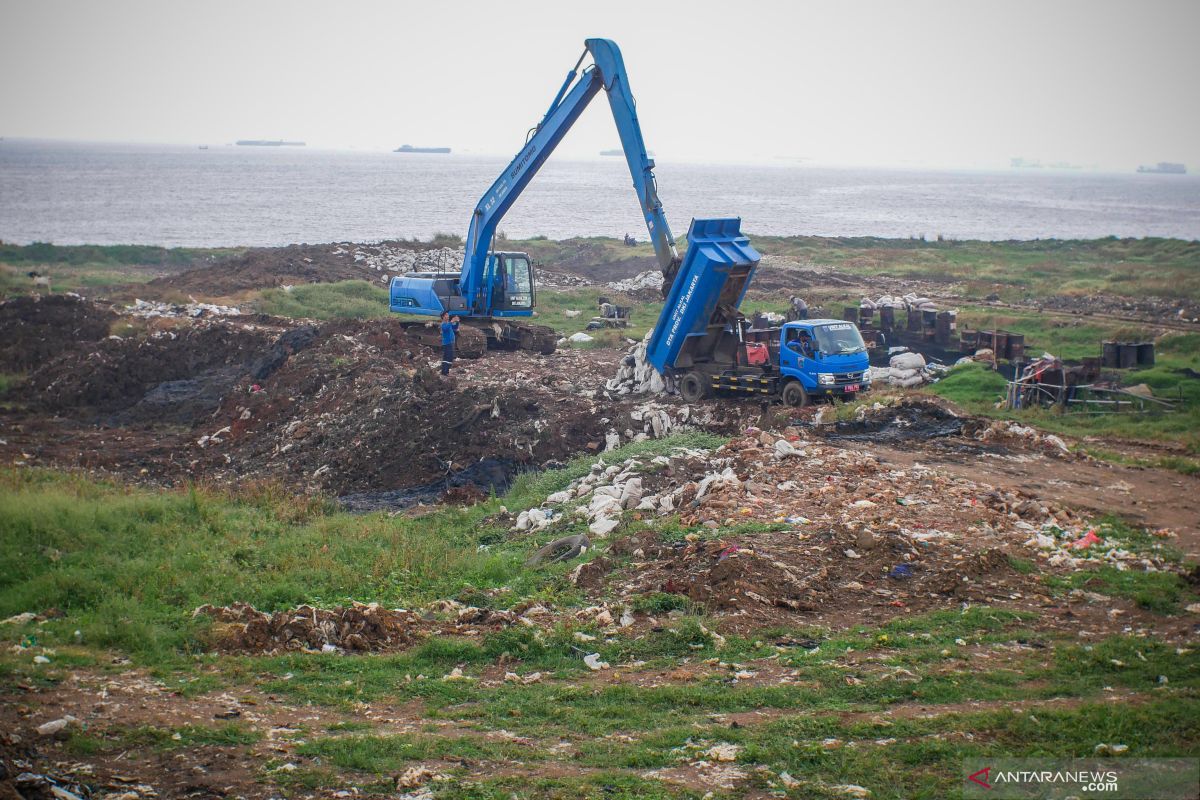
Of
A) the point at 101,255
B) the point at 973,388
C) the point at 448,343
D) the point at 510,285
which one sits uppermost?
the point at 101,255

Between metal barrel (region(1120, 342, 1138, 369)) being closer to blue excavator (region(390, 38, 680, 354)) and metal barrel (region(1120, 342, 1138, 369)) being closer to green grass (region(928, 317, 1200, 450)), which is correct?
green grass (region(928, 317, 1200, 450))

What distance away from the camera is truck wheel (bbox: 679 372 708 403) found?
1931 cm

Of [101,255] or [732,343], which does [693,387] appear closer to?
[732,343]

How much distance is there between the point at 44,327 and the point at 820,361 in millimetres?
21137

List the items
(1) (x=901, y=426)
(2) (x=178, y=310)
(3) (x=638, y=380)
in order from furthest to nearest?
(2) (x=178, y=310) → (3) (x=638, y=380) → (1) (x=901, y=426)

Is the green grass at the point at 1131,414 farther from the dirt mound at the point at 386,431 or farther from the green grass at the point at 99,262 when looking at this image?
the green grass at the point at 99,262

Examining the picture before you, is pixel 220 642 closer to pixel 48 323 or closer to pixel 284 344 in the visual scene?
pixel 284 344

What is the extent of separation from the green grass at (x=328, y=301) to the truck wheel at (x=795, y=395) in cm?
1662

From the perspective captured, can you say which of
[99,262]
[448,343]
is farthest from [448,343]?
[99,262]

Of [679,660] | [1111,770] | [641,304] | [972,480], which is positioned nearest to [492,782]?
[679,660]

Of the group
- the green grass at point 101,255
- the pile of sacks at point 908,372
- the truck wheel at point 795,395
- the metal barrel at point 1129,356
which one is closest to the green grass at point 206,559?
the truck wheel at point 795,395

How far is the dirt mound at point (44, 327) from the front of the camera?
24938 mm

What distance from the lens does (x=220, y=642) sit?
376 inches

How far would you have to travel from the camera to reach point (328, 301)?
32.8 meters
